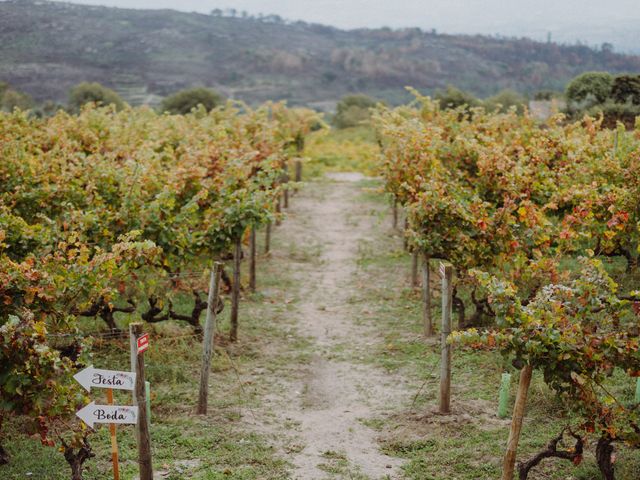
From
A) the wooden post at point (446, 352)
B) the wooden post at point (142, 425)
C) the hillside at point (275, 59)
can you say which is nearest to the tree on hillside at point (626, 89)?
the hillside at point (275, 59)

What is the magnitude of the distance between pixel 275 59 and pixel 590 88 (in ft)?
253

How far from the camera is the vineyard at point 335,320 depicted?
6.10 meters

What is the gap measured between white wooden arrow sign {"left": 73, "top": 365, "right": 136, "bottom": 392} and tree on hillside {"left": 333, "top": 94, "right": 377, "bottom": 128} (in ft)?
137

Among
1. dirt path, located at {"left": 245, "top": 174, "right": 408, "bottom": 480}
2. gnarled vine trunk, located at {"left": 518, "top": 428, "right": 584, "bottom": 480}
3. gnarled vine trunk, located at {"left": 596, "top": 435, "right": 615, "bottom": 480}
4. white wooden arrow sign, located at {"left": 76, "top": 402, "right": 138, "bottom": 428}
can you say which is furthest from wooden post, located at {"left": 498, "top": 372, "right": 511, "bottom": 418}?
white wooden arrow sign, located at {"left": 76, "top": 402, "right": 138, "bottom": 428}

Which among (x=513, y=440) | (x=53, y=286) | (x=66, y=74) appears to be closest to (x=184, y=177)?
(x=53, y=286)

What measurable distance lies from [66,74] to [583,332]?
50137 millimetres

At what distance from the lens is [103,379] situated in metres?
6.06

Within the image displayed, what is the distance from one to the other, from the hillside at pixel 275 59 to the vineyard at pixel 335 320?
3233 centimetres

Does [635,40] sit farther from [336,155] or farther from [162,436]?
[162,436]

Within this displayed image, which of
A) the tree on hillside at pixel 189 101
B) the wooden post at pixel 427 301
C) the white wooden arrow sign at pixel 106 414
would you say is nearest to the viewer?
the white wooden arrow sign at pixel 106 414

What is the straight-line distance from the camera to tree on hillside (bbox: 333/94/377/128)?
51.4m

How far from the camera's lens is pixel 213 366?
9.98m

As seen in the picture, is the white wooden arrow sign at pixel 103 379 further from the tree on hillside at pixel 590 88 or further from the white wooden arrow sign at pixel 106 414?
the tree on hillside at pixel 590 88

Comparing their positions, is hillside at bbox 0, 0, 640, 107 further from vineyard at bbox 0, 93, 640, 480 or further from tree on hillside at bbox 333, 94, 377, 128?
vineyard at bbox 0, 93, 640, 480
